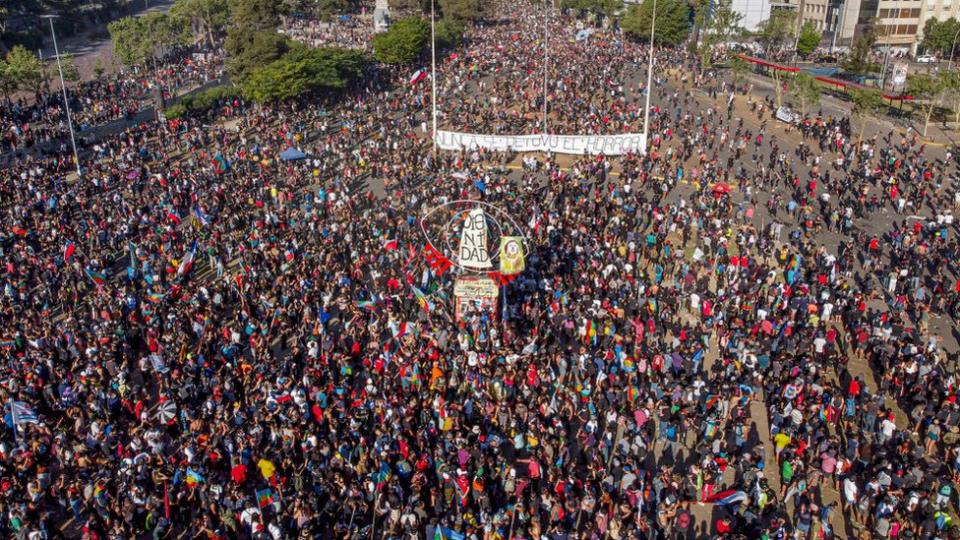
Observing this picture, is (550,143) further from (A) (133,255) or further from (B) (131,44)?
(B) (131,44)

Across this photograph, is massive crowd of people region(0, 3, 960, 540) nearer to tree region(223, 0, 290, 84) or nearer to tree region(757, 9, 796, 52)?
tree region(223, 0, 290, 84)

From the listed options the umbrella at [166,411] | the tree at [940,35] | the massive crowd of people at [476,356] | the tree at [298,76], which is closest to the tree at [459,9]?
the tree at [298,76]

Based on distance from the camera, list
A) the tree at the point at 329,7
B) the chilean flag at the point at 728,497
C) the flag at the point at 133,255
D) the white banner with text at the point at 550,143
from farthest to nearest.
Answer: the tree at the point at 329,7 < the white banner with text at the point at 550,143 < the flag at the point at 133,255 < the chilean flag at the point at 728,497

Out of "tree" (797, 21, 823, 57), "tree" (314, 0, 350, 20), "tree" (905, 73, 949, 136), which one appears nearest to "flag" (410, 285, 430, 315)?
"tree" (905, 73, 949, 136)

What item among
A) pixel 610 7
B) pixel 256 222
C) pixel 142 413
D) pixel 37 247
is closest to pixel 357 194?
pixel 256 222

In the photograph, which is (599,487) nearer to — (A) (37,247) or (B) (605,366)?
(B) (605,366)

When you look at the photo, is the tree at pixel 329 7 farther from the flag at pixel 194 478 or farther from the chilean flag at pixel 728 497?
the chilean flag at pixel 728 497

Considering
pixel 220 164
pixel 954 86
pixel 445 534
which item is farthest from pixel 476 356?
pixel 954 86
